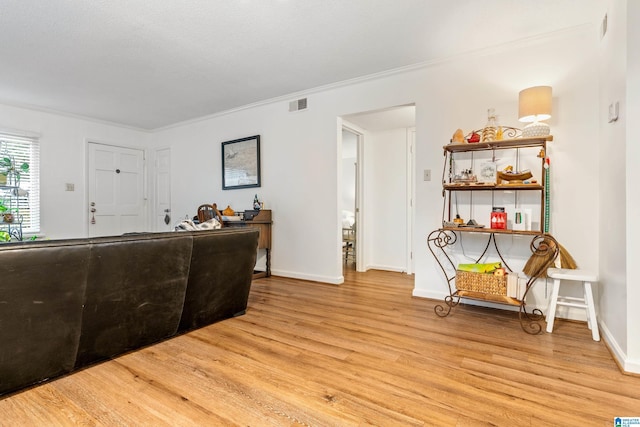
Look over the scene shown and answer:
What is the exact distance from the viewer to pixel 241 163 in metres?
4.75

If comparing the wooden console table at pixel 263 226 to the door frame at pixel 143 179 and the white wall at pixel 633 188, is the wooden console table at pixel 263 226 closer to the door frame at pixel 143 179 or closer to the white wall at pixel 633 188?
the door frame at pixel 143 179

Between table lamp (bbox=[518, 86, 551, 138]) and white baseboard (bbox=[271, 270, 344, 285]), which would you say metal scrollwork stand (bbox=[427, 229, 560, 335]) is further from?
white baseboard (bbox=[271, 270, 344, 285])

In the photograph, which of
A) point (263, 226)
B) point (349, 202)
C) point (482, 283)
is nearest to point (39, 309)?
point (263, 226)

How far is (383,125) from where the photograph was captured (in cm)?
457

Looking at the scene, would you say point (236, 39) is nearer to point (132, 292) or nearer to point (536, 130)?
point (132, 292)

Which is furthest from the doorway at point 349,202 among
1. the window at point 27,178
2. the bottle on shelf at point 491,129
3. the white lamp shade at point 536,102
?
the window at point 27,178

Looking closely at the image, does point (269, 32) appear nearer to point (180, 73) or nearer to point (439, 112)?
point (180, 73)

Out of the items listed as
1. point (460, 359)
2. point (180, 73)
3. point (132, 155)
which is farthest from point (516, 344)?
point (132, 155)

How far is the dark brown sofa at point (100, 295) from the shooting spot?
150 cm

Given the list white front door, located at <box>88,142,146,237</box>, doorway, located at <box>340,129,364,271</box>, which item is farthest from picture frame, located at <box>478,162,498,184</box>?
white front door, located at <box>88,142,146,237</box>

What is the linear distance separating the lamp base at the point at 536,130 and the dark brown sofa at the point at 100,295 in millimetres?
2490

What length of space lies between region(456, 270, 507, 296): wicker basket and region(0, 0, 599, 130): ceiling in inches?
81.3

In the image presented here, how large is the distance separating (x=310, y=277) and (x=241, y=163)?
199 centimetres

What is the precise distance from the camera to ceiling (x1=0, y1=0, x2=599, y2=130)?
93.7 inches
